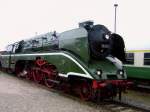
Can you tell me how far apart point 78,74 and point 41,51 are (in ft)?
13.6

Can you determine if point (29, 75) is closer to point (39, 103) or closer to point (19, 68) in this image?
point (19, 68)

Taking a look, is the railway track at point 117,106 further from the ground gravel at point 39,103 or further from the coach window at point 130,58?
the coach window at point 130,58

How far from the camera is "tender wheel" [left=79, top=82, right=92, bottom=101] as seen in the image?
10.8 meters

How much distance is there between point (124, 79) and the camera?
11.0 meters

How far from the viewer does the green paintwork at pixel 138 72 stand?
47.3 ft

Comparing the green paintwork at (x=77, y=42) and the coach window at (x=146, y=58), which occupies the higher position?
the green paintwork at (x=77, y=42)

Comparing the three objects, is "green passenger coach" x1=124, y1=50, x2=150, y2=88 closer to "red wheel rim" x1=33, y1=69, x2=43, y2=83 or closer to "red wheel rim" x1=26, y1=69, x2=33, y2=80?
"red wheel rim" x1=33, y1=69, x2=43, y2=83

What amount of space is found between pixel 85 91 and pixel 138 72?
4.81 metres

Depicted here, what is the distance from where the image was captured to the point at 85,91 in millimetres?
11117

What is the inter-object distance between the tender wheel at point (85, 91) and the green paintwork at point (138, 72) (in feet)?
14.4

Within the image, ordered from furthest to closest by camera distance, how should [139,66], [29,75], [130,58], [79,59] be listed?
[29,75] → [130,58] → [139,66] → [79,59]

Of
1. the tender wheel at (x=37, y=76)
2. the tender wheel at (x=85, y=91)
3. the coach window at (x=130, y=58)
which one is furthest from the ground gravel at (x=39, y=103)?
the coach window at (x=130, y=58)

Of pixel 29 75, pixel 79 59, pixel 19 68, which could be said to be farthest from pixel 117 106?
pixel 19 68

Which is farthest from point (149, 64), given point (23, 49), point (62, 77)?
point (23, 49)
